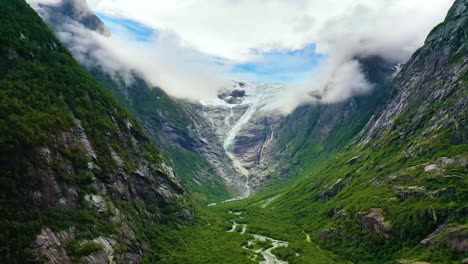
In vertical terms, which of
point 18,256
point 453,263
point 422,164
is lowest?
point 18,256

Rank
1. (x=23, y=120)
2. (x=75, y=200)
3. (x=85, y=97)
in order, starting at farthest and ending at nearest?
(x=85, y=97)
(x=75, y=200)
(x=23, y=120)

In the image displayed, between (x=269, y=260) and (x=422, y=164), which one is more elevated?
(x=422, y=164)

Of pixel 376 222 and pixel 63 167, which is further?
pixel 376 222

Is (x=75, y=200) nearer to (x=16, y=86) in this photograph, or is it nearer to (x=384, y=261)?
(x=16, y=86)

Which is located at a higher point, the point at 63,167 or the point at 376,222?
the point at 376,222

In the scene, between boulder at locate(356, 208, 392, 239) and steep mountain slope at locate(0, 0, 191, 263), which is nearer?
steep mountain slope at locate(0, 0, 191, 263)

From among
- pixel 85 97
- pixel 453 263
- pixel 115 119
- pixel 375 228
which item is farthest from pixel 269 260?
pixel 85 97

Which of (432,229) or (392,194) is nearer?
(432,229)

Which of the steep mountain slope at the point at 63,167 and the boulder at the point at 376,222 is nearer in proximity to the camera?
the steep mountain slope at the point at 63,167
